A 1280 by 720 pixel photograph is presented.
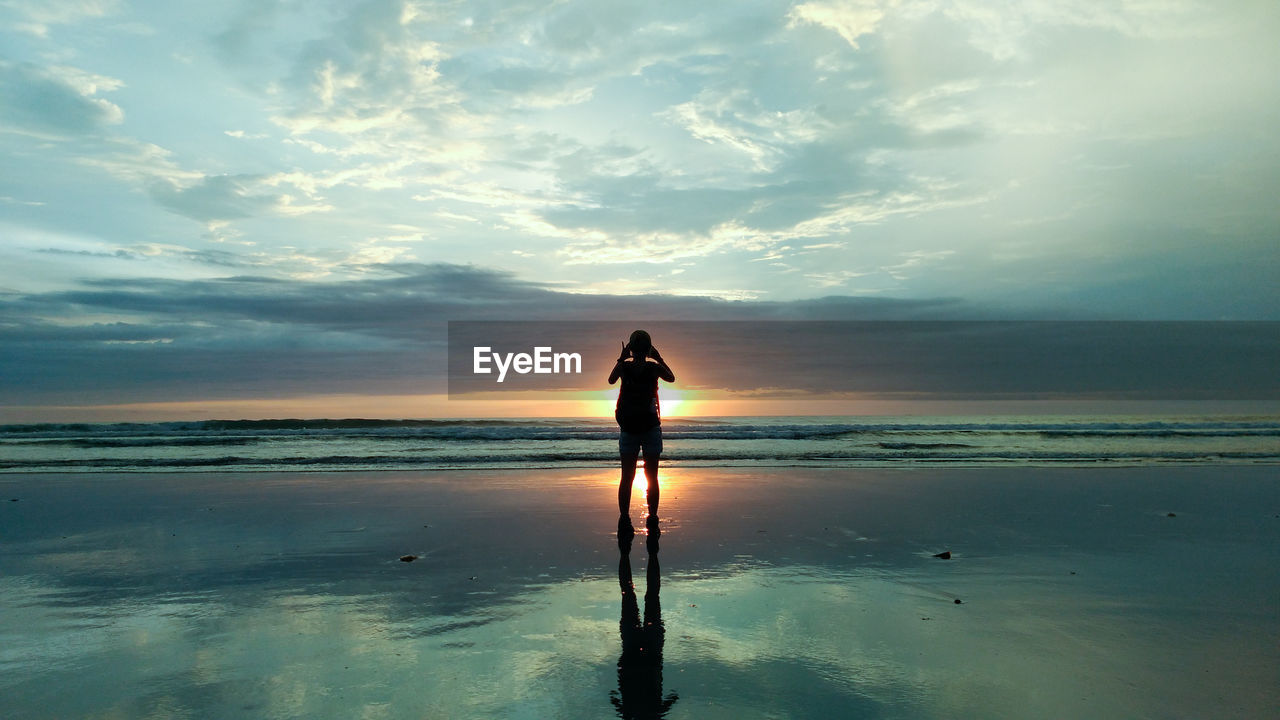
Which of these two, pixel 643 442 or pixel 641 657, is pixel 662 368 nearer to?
pixel 643 442

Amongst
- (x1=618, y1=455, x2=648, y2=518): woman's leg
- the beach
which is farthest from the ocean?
(x1=618, y1=455, x2=648, y2=518): woman's leg

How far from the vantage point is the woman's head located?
742 cm

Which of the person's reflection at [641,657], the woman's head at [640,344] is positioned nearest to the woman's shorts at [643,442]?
the woman's head at [640,344]

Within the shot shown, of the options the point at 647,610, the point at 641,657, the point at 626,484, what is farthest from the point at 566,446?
the point at 641,657

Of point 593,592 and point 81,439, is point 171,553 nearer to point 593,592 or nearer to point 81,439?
point 593,592

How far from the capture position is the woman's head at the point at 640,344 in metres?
7.42

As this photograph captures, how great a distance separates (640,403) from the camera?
752 cm

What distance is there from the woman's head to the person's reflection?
2.40 metres

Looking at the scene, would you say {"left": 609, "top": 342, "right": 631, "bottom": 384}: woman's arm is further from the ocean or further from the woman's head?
the ocean

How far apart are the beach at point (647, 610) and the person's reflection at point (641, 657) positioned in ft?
0.08

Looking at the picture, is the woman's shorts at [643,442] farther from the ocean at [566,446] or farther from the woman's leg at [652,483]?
the ocean at [566,446]

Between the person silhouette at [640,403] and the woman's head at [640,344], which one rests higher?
the woman's head at [640,344]

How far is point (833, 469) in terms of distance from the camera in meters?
15.7

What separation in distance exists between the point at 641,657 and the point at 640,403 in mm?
3667
